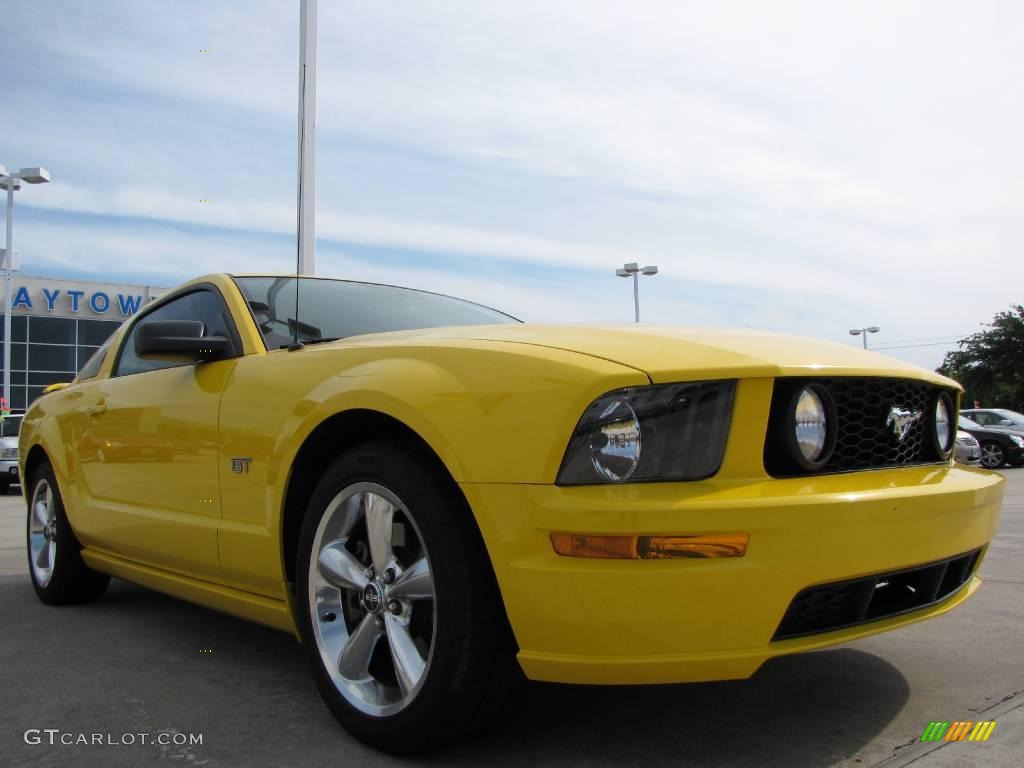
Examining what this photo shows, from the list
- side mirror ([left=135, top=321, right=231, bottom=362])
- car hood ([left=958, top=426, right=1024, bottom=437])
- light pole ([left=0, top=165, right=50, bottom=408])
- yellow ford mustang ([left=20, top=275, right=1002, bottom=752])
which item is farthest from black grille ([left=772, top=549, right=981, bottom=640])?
light pole ([left=0, top=165, right=50, bottom=408])

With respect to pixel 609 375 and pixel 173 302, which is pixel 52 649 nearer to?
pixel 173 302

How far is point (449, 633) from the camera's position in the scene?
2.10 metres

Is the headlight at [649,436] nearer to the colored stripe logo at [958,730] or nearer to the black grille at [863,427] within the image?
the black grille at [863,427]

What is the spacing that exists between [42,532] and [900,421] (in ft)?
13.3

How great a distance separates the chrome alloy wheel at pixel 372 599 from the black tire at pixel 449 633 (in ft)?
0.14

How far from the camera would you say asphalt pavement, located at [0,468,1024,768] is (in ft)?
7.44

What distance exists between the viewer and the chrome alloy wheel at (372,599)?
2.28m

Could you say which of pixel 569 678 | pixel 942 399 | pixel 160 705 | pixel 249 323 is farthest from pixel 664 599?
pixel 249 323

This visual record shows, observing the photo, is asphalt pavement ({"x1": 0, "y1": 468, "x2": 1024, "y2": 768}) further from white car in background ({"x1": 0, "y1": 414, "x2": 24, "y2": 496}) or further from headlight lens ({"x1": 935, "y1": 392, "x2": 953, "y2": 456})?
white car in background ({"x1": 0, "y1": 414, "x2": 24, "y2": 496})

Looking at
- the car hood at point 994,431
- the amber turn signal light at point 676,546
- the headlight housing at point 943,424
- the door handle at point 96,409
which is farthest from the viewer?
the car hood at point 994,431

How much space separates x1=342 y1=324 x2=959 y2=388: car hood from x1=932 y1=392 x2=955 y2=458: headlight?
0.06m

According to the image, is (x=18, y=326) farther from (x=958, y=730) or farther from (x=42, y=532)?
(x=958, y=730)

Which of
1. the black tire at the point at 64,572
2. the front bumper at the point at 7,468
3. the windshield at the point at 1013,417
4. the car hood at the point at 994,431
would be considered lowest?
the front bumper at the point at 7,468

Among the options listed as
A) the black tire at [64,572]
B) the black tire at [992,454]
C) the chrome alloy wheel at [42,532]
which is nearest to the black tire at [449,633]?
the black tire at [64,572]
